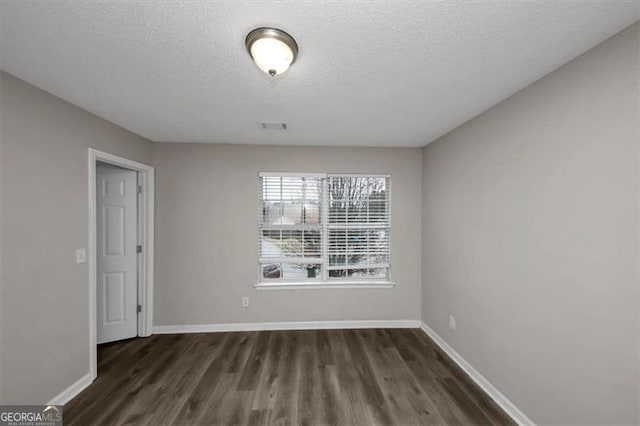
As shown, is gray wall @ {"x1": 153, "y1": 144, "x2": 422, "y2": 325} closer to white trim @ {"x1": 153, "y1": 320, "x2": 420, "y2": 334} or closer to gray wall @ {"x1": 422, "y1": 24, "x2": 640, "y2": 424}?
white trim @ {"x1": 153, "y1": 320, "x2": 420, "y2": 334}

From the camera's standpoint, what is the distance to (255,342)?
2992 mm

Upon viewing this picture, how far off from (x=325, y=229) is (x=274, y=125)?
152 cm

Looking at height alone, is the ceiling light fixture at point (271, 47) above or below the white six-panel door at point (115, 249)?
above

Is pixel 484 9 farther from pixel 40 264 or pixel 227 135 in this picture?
pixel 40 264

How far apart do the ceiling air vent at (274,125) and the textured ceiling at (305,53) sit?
0.48ft

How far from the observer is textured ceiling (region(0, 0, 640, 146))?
111cm

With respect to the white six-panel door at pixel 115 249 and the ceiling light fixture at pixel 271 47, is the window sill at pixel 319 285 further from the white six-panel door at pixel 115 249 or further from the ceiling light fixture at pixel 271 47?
the ceiling light fixture at pixel 271 47

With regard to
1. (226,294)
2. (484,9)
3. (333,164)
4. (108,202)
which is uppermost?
(484,9)

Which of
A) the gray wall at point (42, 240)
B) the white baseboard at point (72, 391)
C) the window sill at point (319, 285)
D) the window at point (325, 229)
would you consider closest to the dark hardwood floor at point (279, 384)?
the white baseboard at point (72, 391)

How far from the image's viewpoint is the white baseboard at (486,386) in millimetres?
1847

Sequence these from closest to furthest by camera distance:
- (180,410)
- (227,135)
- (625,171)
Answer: (625,171) < (180,410) < (227,135)

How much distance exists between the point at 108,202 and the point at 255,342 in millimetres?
2411

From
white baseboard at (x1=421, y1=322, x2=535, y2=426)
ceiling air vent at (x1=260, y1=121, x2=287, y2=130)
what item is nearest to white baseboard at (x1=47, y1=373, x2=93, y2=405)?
ceiling air vent at (x1=260, y1=121, x2=287, y2=130)

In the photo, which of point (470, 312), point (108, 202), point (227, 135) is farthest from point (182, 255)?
point (470, 312)
